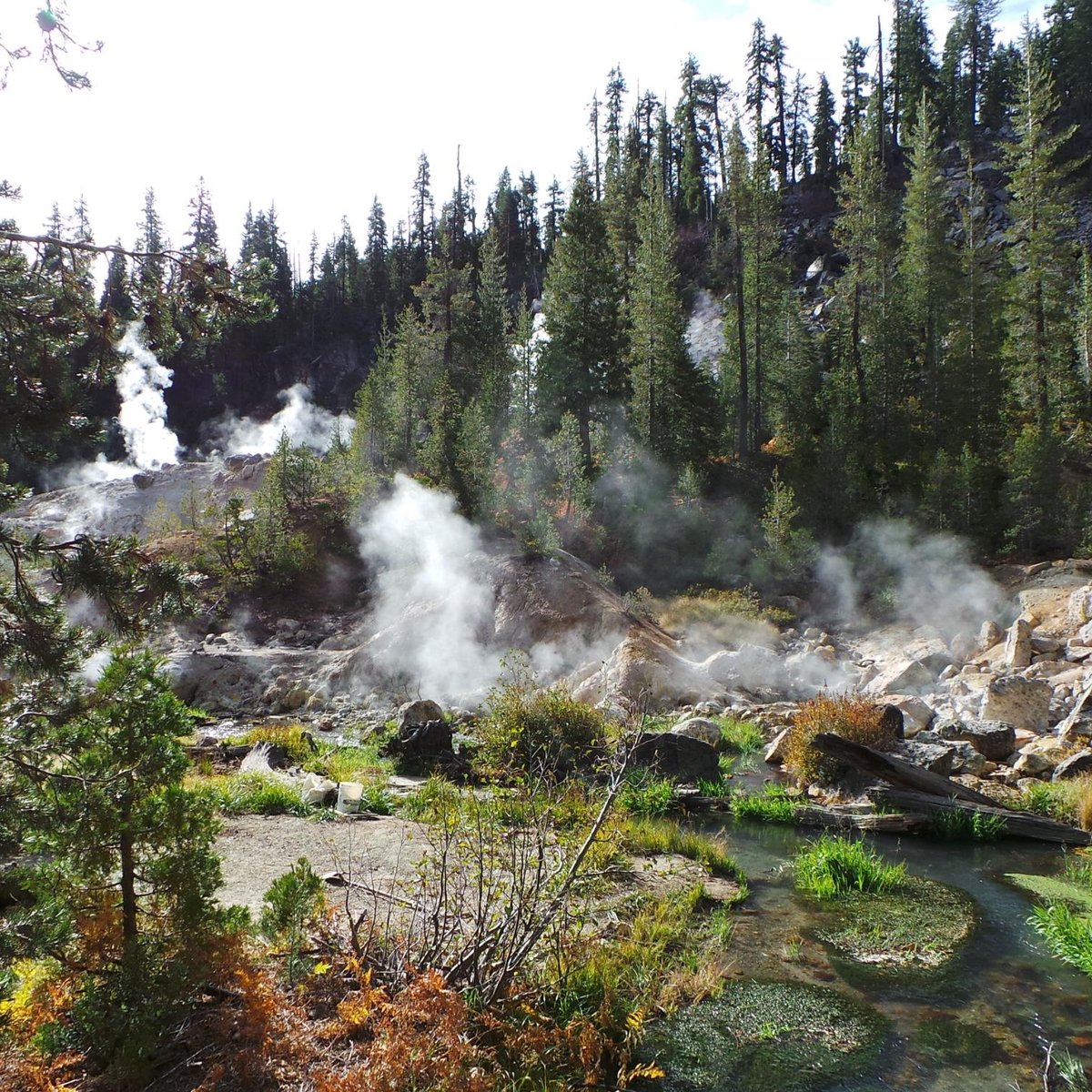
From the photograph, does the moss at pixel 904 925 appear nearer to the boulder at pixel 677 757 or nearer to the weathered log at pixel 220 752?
the boulder at pixel 677 757

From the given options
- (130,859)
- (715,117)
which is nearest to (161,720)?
(130,859)

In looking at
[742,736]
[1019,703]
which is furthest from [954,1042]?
[1019,703]

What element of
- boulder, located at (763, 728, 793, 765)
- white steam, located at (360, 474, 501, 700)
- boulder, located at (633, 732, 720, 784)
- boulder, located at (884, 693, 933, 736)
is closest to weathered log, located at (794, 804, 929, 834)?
boulder, located at (633, 732, 720, 784)

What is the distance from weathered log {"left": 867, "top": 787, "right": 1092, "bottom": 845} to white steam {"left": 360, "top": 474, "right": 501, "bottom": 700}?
11.8 m

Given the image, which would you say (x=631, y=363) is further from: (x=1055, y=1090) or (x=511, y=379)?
(x=1055, y=1090)

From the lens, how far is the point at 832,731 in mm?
12883

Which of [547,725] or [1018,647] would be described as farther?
[1018,647]

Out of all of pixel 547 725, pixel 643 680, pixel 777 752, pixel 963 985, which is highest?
pixel 643 680

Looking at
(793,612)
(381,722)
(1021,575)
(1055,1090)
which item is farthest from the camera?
(793,612)

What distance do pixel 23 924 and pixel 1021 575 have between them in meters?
27.7

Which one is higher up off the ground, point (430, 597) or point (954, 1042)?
point (430, 597)

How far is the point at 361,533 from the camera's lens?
101 feet

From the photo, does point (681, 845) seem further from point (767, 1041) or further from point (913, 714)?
point (913, 714)

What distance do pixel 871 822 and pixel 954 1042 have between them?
514 centimetres
